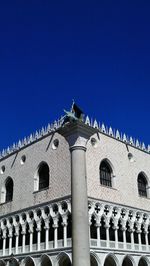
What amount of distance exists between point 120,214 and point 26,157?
7.97 m

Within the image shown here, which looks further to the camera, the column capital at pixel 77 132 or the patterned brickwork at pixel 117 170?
the patterned brickwork at pixel 117 170

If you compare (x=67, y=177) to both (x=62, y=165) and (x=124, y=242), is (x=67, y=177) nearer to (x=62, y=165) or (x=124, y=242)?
(x=62, y=165)

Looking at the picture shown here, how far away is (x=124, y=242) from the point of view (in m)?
22.0

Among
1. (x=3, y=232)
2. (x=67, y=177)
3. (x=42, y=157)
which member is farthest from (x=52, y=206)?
(x=3, y=232)

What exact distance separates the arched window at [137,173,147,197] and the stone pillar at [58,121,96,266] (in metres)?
15.2

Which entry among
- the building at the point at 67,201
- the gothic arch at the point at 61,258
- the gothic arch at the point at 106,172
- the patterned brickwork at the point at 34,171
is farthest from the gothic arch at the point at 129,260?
the patterned brickwork at the point at 34,171

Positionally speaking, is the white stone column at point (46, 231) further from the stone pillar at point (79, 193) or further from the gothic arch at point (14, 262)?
the stone pillar at point (79, 193)

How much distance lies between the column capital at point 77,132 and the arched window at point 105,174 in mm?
11362

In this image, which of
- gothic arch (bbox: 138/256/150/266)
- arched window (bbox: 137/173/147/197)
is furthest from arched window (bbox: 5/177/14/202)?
gothic arch (bbox: 138/256/150/266)

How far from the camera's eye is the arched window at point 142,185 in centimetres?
2584

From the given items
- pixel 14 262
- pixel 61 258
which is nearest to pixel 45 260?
pixel 61 258

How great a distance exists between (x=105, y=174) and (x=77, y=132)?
12097 mm

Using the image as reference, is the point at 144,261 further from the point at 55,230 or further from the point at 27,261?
the point at 27,261

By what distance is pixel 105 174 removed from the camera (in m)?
23.0
